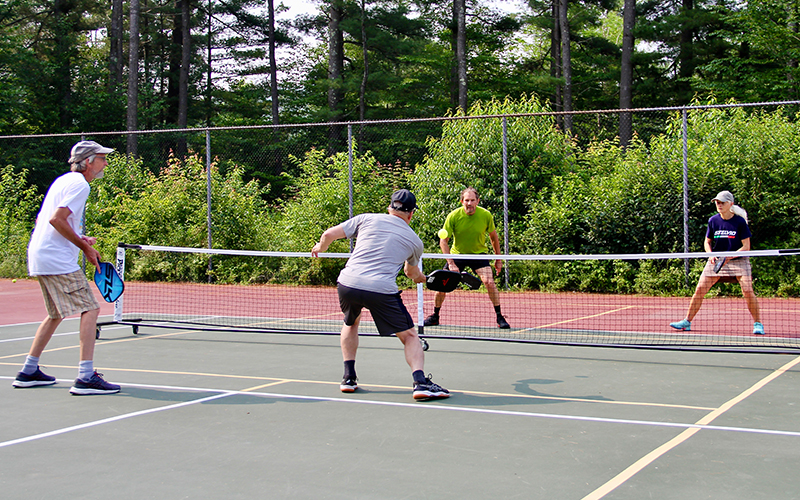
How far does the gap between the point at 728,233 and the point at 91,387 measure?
7.24m

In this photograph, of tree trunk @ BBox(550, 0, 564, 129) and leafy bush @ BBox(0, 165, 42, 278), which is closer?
leafy bush @ BBox(0, 165, 42, 278)

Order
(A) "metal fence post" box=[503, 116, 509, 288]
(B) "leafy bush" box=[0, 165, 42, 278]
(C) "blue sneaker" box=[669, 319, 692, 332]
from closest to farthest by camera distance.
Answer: (C) "blue sneaker" box=[669, 319, 692, 332]
(A) "metal fence post" box=[503, 116, 509, 288]
(B) "leafy bush" box=[0, 165, 42, 278]

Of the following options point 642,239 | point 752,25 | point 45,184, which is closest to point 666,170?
point 642,239

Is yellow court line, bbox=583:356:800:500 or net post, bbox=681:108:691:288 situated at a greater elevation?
net post, bbox=681:108:691:288

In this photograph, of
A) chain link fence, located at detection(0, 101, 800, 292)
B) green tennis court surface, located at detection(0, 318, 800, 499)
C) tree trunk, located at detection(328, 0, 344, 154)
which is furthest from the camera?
tree trunk, located at detection(328, 0, 344, 154)

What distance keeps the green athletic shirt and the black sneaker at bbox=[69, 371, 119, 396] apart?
4.91 meters

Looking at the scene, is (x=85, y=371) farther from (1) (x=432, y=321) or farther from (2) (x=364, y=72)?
(2) (x=364, y=72)

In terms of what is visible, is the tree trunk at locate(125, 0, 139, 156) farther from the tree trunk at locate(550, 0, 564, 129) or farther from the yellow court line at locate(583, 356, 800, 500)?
the yellow court line at locate(583, 356, 800, 500)

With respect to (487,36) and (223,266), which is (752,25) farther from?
(223,266)

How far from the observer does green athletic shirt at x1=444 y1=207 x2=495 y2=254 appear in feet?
32.1

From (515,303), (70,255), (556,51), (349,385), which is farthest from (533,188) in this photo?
(556,51)

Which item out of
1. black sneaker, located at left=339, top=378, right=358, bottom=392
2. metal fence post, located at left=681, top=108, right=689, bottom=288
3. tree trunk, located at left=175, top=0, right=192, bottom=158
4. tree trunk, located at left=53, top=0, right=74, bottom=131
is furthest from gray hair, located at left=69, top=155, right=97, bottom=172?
tree trunk, located at left=175, top=0, right=192, bottom=158

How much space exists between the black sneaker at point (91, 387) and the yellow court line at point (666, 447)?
164 inches

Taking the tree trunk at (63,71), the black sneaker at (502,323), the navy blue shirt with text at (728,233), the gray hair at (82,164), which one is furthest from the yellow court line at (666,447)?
the tree trunk at (63,71)
